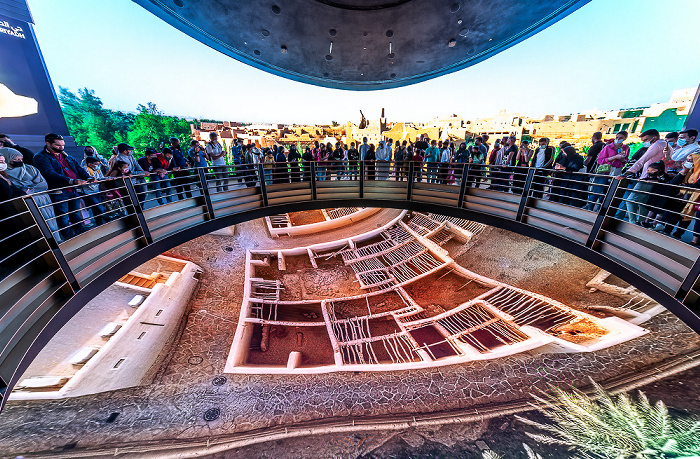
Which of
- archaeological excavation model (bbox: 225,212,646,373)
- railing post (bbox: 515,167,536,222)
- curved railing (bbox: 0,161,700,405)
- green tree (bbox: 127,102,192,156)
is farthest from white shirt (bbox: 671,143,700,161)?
green tree (bbox: 127,102,192,156)

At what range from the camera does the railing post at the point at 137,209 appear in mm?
3917

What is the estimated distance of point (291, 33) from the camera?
10.5 feet

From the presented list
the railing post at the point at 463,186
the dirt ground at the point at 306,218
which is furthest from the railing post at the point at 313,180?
the dirt ground at the point at 306,218

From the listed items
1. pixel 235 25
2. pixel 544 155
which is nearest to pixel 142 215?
pixel 235 25

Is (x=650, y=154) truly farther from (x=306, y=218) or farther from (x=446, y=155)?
(x=306, y=218)

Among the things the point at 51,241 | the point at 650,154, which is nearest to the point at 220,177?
the point at 51,241

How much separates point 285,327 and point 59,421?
20.7ft

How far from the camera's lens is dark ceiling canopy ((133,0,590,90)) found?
280 cm

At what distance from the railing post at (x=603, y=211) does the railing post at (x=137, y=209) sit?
26.2 feet

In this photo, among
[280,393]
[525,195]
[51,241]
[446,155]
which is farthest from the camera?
[446,155]

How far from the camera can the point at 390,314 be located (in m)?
10.5

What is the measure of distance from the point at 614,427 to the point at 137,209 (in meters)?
11.9

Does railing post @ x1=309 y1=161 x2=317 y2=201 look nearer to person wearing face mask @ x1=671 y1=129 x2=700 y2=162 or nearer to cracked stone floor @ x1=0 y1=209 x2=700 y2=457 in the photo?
cracked stone floor @ x1=0 y1=209 x2=700 y2=457

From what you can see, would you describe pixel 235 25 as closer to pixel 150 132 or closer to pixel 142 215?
pixel 142 215
